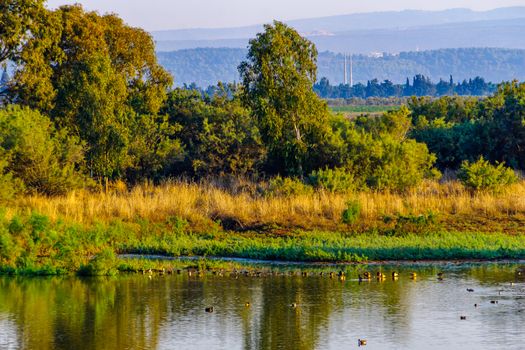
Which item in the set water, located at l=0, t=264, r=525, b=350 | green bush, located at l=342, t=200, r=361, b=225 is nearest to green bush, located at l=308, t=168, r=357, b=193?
green bush, located at l=342, t=200, r=361, b=225

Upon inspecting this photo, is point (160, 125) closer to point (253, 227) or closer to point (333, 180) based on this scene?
point (333, 180)

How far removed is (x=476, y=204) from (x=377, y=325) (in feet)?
39.3

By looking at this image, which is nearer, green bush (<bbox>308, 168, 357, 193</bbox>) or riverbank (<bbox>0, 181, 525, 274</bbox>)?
riverbank (<bbox>0, 181, 525, 274</bbox>)

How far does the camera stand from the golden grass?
89.7 ft

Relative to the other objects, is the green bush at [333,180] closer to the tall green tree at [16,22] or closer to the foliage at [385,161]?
the foliage at [385,161]

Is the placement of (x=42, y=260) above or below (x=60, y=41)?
below

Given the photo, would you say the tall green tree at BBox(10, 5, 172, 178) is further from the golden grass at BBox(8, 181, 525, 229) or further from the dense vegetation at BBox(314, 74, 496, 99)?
the dense vegetation at BBox(314, 74, 496, 99)

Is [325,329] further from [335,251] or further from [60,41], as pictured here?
[60,41]

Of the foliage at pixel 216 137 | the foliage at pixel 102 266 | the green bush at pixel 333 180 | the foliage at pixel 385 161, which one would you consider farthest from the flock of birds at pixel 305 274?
the foliage at pixel 216 137

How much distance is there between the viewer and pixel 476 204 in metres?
28.6

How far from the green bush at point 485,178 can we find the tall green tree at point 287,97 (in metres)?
4.49

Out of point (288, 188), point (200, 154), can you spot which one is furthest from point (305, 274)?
point (200, 154)

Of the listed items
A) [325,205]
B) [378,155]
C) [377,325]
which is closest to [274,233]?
[325,205]

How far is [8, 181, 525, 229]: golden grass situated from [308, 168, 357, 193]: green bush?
90cm
